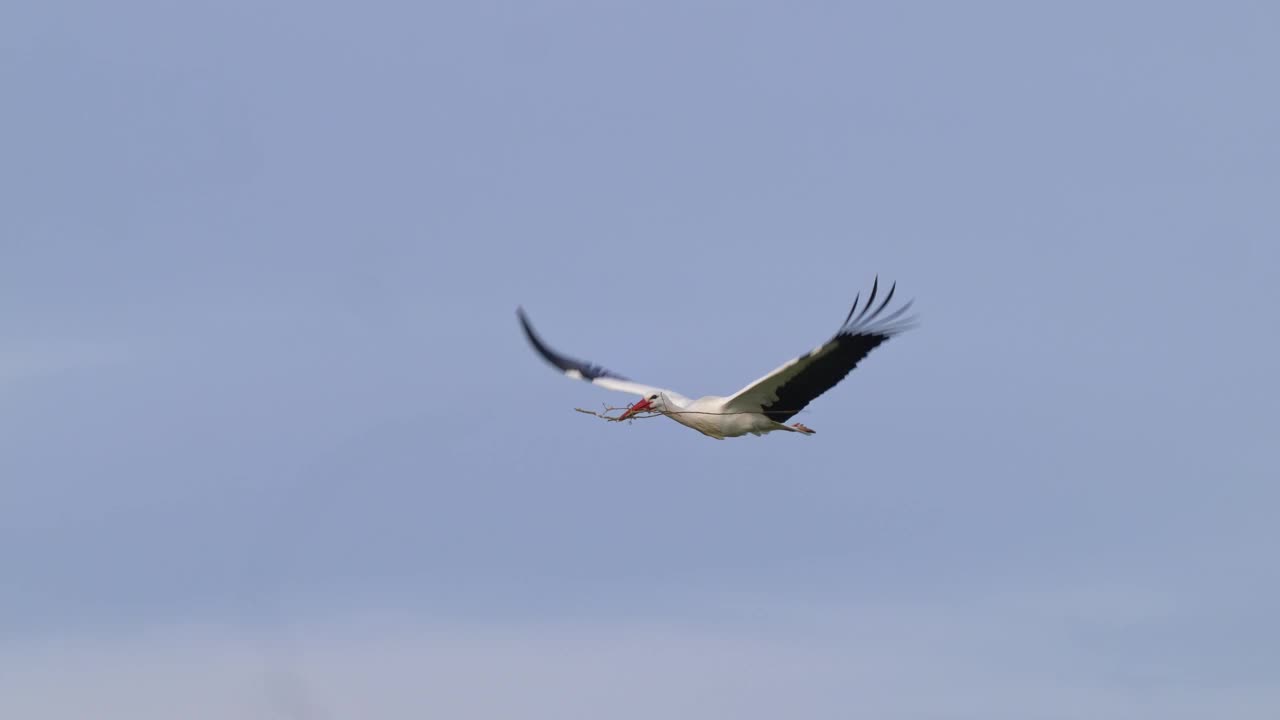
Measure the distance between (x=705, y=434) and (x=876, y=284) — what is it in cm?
834

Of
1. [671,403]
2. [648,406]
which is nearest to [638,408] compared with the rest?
[648,406]

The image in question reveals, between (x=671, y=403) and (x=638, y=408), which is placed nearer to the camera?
(x=671, y=403)

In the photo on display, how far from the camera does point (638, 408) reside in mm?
66438

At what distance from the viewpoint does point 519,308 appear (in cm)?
7488

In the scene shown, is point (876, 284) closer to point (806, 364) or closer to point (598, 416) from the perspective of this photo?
point (806, 364)

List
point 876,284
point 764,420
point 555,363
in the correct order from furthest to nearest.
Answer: point 555,363 < point 764,420 < point 876,284

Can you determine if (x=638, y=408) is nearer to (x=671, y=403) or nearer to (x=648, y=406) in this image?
(x=648, y=406)

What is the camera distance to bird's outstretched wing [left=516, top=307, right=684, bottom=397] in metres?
70.2

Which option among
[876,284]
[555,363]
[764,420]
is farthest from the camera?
[555,363]

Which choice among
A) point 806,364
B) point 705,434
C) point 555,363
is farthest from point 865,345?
point 555,363

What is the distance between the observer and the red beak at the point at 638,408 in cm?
6619

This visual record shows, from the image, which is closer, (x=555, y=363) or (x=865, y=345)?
(x=865, y=345)

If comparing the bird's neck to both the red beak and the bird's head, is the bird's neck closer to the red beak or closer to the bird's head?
the bird's head

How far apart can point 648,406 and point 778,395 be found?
16.3ft
